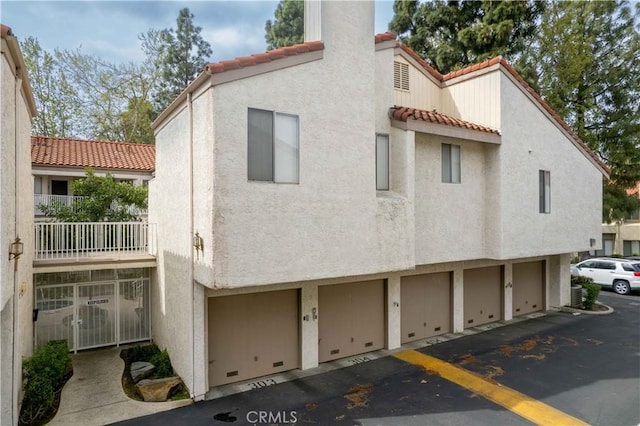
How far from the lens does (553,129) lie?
1517cm

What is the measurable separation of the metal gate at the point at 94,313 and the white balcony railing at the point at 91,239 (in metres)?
0.93

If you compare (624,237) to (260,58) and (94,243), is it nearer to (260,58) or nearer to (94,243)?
(260,58)

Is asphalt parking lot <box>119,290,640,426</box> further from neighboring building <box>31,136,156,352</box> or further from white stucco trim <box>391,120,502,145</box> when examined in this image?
white stucco trim <box>391,120,502,145</box>

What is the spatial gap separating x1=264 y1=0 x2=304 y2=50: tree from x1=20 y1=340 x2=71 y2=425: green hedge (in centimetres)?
3295

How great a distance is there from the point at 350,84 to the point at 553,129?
33.2 feet

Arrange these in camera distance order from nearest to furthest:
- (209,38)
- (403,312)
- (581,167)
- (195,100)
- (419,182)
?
(195,100)
(419,182)
(403,312)
(581,167)
(209,38)

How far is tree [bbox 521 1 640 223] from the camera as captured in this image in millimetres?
24188

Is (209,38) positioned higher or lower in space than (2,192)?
higher

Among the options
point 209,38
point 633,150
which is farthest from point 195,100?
point 209,38

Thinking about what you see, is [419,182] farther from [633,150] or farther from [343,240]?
[633,150]

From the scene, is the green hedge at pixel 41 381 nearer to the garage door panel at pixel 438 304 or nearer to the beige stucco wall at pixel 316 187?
the beige stucco wall at pixel 316 187

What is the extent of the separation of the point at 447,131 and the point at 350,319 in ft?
21.9

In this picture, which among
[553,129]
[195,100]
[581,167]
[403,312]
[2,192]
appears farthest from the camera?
[581,167]

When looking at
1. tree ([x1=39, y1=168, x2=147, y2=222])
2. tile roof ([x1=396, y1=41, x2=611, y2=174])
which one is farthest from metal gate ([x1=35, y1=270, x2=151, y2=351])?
tile roof ([x1=396, y1=41, x2=611, y2=174])
